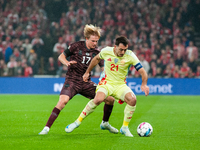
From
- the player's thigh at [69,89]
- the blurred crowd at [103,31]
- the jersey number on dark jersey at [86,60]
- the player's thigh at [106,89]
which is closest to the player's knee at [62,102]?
the player's thigh at [69,89]

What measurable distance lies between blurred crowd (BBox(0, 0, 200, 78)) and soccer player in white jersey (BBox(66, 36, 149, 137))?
1011cm

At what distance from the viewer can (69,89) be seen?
6.39 metres

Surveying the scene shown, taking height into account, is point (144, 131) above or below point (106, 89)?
below

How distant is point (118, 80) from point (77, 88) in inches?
33.3

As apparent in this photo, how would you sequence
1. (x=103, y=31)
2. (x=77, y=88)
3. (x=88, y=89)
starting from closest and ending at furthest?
(x=77, y=88), (x=88, y=89), (x=103, y=31)

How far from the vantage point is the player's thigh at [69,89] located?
631 centimetres

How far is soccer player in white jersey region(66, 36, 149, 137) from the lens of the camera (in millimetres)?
5945

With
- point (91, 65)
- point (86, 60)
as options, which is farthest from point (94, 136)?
point (86, 60)

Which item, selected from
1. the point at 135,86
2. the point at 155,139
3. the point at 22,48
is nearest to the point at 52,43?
the point at 22,48

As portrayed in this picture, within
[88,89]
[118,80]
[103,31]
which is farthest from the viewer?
[103,31]

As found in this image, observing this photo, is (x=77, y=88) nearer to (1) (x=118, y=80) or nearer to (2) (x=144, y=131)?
(1) (x=118, y=80)

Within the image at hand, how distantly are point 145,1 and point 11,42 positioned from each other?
846 cm

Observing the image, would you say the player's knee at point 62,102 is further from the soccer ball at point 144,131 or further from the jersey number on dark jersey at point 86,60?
the soccer ball at point 144,131

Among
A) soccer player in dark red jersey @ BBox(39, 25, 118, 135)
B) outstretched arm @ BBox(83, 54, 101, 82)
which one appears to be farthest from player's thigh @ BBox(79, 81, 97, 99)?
outstretched arm @ BBox(83, 54, 101, 82)
